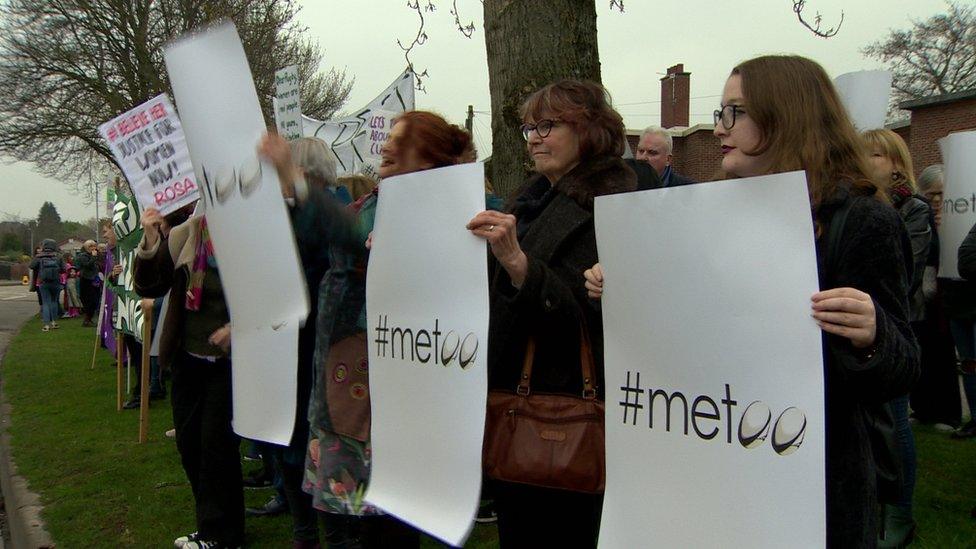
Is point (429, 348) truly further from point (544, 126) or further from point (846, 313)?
point (846, 313)

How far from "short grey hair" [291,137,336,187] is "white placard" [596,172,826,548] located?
123cm

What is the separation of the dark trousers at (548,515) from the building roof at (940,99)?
1546cm

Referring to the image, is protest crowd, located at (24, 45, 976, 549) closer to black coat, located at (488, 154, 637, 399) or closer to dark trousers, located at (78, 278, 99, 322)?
black coat, located at (488, 154, 637, 399)

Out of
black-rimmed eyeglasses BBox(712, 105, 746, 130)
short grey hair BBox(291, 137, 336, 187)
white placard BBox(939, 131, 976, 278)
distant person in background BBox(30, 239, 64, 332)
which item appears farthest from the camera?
distant person in background BBox(30, 239, 64, 332)

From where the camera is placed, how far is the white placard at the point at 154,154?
11.7 feet

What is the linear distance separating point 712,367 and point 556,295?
0.48 meters

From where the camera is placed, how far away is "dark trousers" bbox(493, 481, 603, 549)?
198cm

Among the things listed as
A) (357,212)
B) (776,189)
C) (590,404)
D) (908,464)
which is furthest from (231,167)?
(908,464)

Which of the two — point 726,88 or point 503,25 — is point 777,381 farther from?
point 503,25

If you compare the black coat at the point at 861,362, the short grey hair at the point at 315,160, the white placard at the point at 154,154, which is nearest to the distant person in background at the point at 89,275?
the white placard at the point at 154,154

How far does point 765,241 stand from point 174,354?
272 centimetres

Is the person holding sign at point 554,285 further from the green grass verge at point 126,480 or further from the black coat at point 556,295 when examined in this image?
the green grass verge at point 126,480

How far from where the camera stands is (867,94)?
4113mm

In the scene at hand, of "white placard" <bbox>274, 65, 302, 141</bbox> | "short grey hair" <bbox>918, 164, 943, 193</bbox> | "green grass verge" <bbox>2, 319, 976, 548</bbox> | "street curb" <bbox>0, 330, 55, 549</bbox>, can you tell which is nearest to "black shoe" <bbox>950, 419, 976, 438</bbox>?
→ "green grass verge" <bbox>2, 319, 976, 548</bbox>
